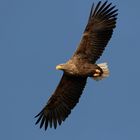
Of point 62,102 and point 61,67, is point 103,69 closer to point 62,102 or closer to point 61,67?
point 61,67

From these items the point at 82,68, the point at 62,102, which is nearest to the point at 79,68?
the point at 82,68

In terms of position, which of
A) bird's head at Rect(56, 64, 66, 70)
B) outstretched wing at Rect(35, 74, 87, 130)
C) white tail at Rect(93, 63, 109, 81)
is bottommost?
outstretched wing at Rect(35, 74, 87, 130)

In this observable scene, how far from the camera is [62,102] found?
1503 cm

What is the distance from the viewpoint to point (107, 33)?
575 inches

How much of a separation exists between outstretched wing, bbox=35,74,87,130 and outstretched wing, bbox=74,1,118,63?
86 centimetres

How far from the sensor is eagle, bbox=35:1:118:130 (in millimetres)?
14188

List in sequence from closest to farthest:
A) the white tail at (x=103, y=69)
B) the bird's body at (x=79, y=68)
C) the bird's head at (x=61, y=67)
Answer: the bird's body at (x=79, y=68) < the bird's head at (x=61, y=67) < the white tail at (x=103, y=69)

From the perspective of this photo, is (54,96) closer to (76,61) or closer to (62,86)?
(62,86)

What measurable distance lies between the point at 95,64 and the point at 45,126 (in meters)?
2.34

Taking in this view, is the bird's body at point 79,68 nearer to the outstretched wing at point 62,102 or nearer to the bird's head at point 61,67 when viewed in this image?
the bird's head at point 61,67

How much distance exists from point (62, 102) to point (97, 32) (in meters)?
2.27

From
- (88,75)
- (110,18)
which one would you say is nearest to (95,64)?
(88,75)

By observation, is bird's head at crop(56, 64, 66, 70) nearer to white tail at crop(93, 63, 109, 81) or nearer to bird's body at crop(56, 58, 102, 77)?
bird's body at crop(56, 58, 102, 77)

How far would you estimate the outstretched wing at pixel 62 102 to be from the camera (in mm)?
14789
